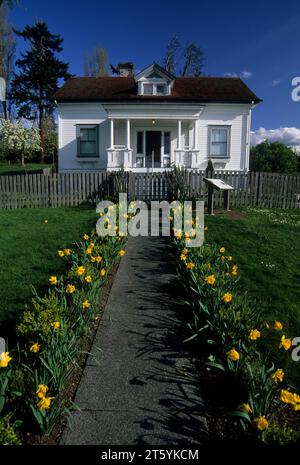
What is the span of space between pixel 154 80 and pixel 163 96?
128 centimetres

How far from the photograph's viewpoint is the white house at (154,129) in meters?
18.2

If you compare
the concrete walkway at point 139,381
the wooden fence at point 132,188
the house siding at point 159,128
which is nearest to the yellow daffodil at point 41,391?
the concrete walkway at point 139,381

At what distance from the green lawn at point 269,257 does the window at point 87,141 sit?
38.6ft

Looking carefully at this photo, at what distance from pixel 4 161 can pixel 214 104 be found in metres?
25.4

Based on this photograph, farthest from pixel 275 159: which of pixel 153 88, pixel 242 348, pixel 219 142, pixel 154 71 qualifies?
pixel 242 348

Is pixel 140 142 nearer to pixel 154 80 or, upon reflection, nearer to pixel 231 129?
pixel 154 80

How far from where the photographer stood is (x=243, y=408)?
222 centimetres

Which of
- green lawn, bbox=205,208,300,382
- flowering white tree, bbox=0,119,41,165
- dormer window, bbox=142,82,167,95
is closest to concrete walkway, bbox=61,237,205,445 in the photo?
green lawn, bbox=205,208,300,382

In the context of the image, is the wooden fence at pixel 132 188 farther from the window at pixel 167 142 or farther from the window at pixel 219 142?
the window at pixel 167 142

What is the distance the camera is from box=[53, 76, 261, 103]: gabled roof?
59.5 ft

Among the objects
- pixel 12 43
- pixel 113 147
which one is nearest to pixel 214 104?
pixel 113 147

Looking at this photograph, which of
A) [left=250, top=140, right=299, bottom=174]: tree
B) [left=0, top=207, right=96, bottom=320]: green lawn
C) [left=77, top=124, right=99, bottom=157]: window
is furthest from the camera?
[left=250, top=140, right=299, bottom=174]: tree

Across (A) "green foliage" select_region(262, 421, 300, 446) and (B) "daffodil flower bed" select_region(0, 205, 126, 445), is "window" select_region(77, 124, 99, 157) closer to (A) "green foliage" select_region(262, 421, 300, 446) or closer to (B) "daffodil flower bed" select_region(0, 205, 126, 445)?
(B) "daffodil flower bed" select_region(0, 205, 126, 445)
